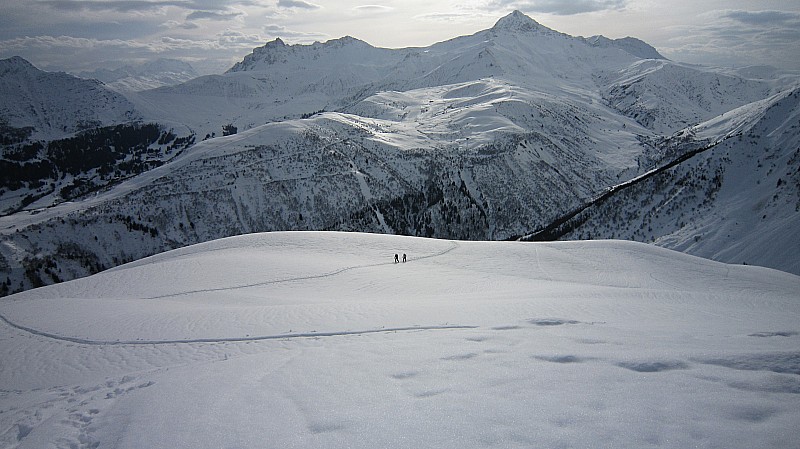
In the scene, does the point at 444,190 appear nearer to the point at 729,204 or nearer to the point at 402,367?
the point at 729,204

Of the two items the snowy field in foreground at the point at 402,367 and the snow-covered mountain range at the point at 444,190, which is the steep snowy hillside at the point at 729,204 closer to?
the snow-covered mountain range at the point at 444,190

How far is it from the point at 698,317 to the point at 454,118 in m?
163

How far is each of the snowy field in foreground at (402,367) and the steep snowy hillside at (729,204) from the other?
2507 cm

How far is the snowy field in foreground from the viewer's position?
637cm

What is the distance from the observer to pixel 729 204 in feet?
181

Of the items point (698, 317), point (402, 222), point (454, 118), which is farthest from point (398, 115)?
point (698, 317)

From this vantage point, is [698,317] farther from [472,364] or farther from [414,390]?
[414,390]

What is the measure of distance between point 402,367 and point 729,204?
63.8m

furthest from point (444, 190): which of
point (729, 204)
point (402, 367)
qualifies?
point (402, 367)

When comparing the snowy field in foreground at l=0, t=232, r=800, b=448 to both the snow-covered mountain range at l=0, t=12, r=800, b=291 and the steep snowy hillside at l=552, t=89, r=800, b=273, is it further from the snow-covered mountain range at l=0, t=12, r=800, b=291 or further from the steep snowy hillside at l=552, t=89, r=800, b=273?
the snow-covered mountain range at l=0, t=12, r=800, b=291

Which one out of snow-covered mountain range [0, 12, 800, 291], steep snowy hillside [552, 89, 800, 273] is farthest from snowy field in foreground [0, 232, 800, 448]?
snow-covered mountain range [0, 12, 800, 291]

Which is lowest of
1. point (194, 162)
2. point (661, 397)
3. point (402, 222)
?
point (402, 222)

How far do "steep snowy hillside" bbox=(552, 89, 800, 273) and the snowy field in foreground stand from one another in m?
25.1

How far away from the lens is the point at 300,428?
22.5ft
